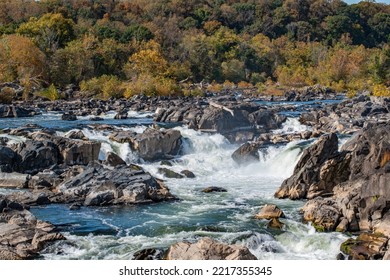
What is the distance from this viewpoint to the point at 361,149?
61.6 feet

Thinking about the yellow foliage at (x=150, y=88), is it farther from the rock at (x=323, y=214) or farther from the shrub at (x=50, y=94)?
the rock at (x=323, y=214)

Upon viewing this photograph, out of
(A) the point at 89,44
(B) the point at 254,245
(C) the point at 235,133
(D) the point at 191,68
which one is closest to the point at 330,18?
(D) the point at 191,68

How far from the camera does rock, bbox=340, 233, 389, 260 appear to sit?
12609mm

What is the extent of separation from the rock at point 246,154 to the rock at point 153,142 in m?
3.04

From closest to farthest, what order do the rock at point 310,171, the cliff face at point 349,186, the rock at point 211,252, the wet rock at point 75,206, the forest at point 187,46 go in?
1. the rock at point 211,252
2. the cliff face at point 349,186
3. the wet rock at point 75,206
4. the rock at point 310,171
5. the forest at point 187,46

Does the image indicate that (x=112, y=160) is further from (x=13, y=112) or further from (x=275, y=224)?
(x=13, y=112)

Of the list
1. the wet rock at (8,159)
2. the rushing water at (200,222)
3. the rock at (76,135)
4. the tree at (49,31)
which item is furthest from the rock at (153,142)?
the tree at (49,31)

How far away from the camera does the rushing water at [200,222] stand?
13.6 meters

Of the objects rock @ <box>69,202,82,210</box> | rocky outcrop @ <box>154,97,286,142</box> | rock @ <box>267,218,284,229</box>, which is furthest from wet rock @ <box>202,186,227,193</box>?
rocky outcrop @ <box>154,97,286,142</box>

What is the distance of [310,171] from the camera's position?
18844mm

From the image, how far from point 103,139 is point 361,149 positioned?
1322cm

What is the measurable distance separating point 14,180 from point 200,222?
814 cm

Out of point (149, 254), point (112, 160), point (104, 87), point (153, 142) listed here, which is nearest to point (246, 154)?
point (153, 142)

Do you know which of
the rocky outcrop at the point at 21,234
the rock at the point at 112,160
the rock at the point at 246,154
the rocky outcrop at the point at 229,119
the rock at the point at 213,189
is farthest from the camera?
the rocky outcrop at the point at 229,119
